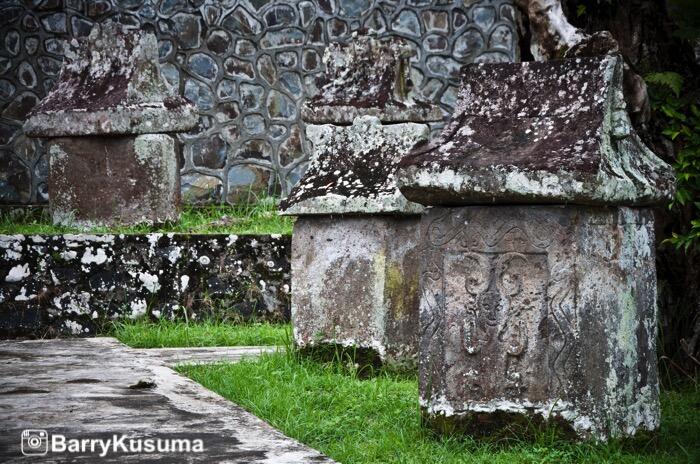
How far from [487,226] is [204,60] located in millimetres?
8203

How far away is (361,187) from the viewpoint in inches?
211

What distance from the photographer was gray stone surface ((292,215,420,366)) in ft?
17.4

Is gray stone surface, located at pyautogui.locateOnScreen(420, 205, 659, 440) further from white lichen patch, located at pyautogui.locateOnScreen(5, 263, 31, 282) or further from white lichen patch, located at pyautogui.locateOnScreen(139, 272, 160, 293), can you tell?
white lichen patch, located at pyautogui.locateOnScreen(5, 263, 31, 282)

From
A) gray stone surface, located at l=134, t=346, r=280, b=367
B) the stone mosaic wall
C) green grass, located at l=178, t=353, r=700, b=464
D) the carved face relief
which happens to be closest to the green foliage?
green grass, located at l=178, t=353, r=700, b=464

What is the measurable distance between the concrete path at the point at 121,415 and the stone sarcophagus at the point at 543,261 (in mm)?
688

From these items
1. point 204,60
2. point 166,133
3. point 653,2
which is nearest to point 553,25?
point 653,2

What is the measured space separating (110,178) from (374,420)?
158 inches

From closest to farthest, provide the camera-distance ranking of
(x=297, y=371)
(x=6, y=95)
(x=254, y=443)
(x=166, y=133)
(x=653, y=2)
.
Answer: (x=254, y=443) < (x=297, y=371) < (x=653, y=2) < (x=166, y=133) < (x=6, y=95)

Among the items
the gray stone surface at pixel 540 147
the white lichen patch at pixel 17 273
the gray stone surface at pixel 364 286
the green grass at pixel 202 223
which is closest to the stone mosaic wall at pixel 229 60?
the green grass at pixel 202 223

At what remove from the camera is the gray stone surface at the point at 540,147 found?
145 inches

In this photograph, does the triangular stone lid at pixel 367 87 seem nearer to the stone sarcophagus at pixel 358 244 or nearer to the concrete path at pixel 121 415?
the stone sarcophagus at pixel 358 244

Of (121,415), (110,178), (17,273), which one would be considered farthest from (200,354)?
(110,178)

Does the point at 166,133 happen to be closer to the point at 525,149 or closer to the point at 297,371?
the point at 297,371

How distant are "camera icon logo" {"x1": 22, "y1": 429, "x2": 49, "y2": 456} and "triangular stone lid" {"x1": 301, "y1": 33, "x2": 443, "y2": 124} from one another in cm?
253
